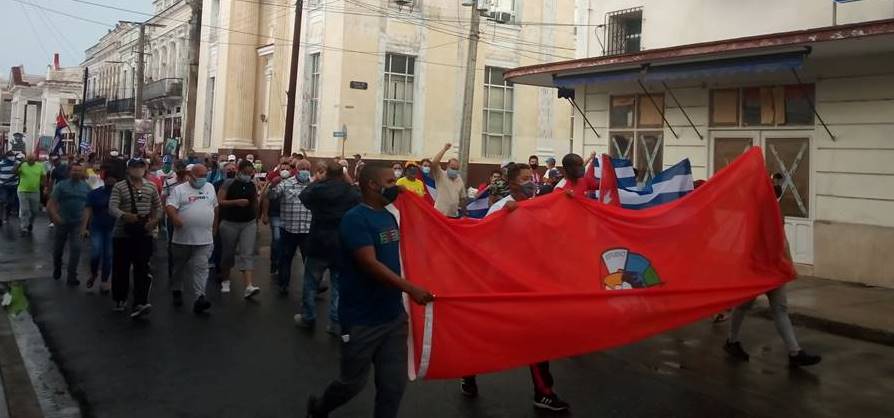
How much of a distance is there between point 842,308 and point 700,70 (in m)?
4.68

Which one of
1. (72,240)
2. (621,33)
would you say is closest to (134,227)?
(72,240)

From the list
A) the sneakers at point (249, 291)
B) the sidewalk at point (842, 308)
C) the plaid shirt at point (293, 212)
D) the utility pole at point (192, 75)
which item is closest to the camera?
the sidewalk at point (842, 308)

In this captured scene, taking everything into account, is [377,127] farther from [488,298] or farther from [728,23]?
[488,298]

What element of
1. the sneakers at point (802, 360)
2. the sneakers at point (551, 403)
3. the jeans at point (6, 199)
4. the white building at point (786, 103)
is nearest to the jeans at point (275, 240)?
the sneakers at point (551, 403)

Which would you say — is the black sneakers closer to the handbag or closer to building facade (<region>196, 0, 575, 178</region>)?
the handbag

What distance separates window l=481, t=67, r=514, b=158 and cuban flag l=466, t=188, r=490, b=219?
19.3 meters

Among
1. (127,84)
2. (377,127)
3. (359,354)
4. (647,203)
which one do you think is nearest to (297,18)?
(377,127)

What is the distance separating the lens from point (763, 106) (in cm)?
1337

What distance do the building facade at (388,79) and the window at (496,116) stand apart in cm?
4

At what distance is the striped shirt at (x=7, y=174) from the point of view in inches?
746

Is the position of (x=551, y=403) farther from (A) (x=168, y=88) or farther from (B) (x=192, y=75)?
(A) (x=168, y=88)

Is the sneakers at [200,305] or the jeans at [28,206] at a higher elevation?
the jeans at [28,206]

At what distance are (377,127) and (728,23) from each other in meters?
14.7

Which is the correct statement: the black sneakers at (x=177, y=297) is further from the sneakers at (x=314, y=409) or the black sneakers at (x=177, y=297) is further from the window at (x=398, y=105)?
the window at (x=398, y=105)
